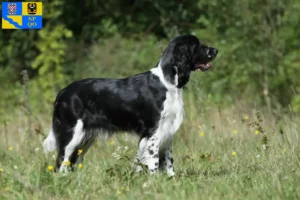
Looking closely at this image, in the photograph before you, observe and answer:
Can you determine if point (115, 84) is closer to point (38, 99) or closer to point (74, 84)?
point (74, 84)

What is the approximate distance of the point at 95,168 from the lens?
5.71 meters

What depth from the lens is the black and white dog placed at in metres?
6.25

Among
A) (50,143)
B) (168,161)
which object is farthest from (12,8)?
(168,161)

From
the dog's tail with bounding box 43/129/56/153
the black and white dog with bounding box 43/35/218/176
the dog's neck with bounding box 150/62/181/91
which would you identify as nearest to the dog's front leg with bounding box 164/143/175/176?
the black and white dog with bounding box 43/35/218/176

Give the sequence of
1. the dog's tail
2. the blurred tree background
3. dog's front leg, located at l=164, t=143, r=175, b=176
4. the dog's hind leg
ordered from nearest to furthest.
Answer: dog's front leg, located at l=164, t=143, r=175, b=176, the dog's hind leg, the dog's tail, the blurred tree background

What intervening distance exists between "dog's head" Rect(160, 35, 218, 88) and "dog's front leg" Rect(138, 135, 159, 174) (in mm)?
585

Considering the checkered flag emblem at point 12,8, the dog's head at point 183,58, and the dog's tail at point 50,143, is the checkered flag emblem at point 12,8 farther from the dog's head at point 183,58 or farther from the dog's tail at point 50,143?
the dog's head at point 183,58

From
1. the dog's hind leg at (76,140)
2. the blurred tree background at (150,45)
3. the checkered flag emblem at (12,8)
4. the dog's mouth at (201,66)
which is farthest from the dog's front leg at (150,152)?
the checkered flag emblem at (12,8)

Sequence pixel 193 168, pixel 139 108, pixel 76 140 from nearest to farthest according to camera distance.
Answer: pixel 139 108 < pixel 193 168 < pixel 76 140

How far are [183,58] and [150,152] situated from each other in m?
0.95

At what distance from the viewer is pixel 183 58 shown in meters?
6.30

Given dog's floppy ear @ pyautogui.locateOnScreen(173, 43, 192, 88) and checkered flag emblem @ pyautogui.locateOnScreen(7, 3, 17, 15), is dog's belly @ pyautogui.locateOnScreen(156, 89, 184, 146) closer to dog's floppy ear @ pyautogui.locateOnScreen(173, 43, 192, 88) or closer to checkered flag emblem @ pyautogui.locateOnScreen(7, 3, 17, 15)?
dog's floppy ear @ pyautogui.locateOnScreen(173, 43, 192, 88)

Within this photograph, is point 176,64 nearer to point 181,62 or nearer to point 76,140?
point 181,62

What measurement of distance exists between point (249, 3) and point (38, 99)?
16.5 feet
